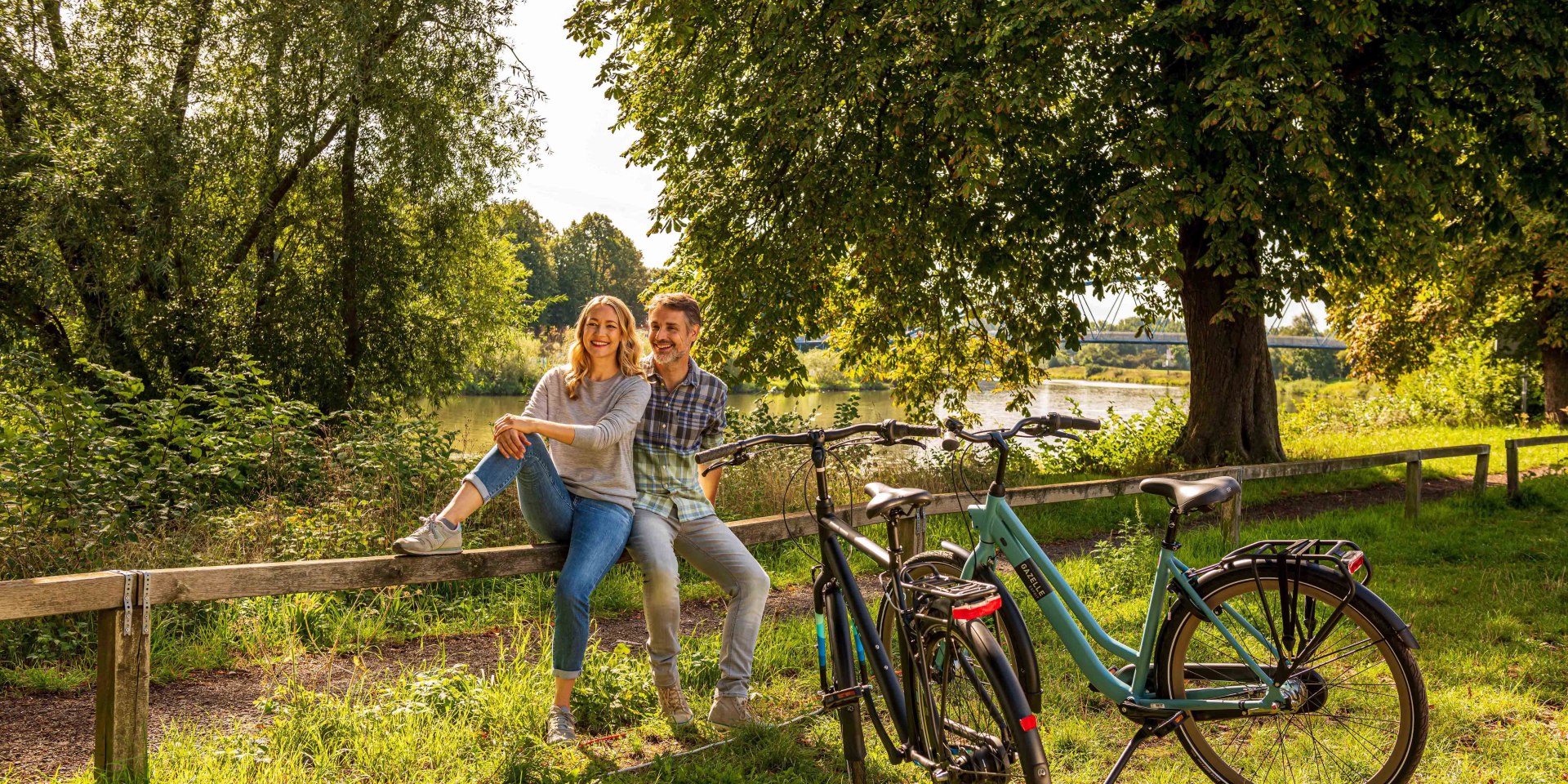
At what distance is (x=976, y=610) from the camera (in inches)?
103

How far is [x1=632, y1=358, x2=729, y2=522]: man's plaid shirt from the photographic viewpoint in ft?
12.5

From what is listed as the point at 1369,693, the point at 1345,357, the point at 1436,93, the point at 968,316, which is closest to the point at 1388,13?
the point at 1436,93

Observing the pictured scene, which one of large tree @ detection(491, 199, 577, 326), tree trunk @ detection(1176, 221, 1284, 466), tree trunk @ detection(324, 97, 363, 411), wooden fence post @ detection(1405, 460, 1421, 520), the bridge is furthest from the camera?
large tree @ detection(491, 199, 577, 326)

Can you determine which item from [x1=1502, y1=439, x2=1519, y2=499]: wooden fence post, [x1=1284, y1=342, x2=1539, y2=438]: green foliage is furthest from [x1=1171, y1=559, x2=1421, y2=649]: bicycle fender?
[x1=1284, y1=342, x2=1539, y2=438]: green foliage

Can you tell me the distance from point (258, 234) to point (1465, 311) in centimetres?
2065

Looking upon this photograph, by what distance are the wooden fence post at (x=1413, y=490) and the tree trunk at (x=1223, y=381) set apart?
2490 mm

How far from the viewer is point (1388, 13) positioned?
29.2 ft

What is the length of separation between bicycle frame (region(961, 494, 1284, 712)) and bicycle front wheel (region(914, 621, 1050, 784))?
1.08 feet

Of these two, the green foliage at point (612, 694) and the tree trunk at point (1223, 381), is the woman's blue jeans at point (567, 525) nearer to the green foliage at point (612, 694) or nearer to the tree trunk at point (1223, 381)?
the green foliage at point (612, 694)

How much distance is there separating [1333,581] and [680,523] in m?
2.18

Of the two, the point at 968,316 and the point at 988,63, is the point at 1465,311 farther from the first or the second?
the point at 988,63

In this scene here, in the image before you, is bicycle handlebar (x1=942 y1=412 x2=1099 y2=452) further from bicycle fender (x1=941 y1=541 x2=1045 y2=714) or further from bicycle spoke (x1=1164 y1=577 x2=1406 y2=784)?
bicycle spoke (x1=1164 y1=577 x2=1406 y2=784)

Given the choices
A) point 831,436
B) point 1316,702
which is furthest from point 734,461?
point 1316,702

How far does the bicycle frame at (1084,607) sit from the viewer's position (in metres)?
3.03
